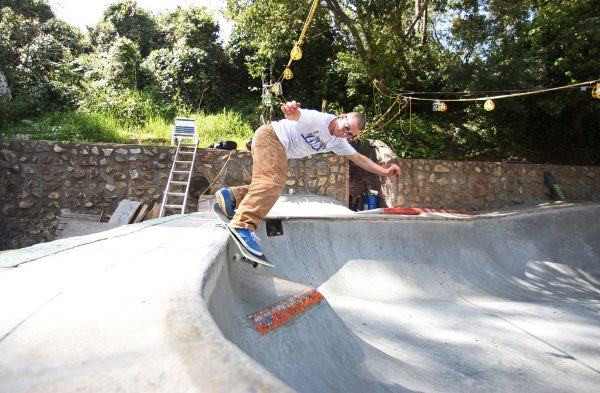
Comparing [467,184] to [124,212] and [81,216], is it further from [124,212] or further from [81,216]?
[81,216]

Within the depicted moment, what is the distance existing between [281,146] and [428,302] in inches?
91.0

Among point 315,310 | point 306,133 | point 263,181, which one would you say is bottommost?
point 315,310

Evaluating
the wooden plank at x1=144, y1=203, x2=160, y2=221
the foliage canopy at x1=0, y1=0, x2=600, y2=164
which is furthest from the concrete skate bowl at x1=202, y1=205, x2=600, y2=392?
the foliage canopy at x1=0, y1=0, x2=600, y2=164

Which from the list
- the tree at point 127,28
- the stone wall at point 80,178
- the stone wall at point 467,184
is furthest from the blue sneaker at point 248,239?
the tree at point 127,28

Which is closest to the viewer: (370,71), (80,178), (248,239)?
(248,239)

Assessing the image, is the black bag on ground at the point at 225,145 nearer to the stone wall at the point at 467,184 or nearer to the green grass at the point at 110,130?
the green grass at the point at 110,130

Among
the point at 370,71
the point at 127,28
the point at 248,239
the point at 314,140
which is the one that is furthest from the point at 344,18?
the point at 127,28

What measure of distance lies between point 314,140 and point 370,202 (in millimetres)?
6750

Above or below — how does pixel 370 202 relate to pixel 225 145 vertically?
below

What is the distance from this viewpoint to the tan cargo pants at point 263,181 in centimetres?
294

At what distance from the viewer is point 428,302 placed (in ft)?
13.6

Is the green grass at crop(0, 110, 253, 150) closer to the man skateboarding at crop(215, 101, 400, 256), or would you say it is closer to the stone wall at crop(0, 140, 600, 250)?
the stone wall at crop(0, 140, 600, 250)

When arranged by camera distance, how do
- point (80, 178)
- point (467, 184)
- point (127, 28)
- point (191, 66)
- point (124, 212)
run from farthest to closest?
point (127, 28) < point (191, 66) < point (467, 184) < point (80, 178) < point (124, 212)

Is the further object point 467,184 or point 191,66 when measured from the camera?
point 191,66
